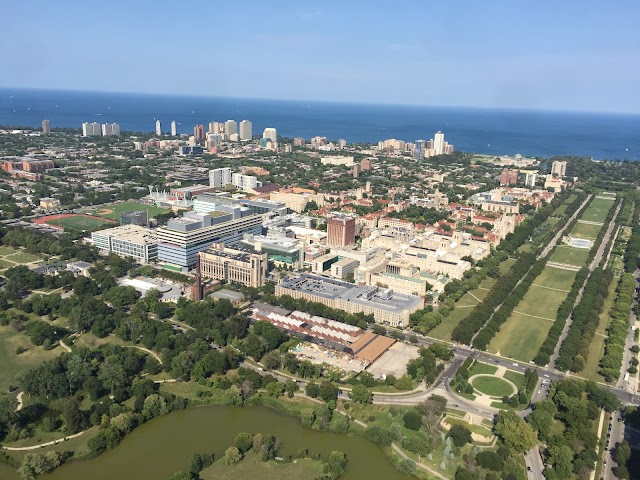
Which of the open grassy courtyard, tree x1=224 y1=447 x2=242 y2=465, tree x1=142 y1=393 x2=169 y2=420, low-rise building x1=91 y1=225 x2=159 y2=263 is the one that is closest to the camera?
tree x1=224 y1=447 x2=242 y2=465

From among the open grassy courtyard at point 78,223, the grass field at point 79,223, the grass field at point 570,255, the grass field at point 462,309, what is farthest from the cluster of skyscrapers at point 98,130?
the grass field at point 462,309

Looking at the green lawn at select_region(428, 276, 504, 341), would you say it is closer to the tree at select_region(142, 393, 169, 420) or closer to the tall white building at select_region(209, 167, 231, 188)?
the tree at select_region(142, 393, 169, 420)

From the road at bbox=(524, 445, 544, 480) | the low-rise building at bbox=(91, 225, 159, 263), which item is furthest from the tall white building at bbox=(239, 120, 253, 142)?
the road at bbox=(524, 445, 544, 480)

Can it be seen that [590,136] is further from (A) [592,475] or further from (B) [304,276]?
(A) [592,475]

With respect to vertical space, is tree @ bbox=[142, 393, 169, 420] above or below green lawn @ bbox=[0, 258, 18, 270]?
below

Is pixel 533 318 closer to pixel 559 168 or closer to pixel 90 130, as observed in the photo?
pixel 559 168

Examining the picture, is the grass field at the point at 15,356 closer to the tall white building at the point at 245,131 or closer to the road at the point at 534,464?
the road at the point at 534,464
